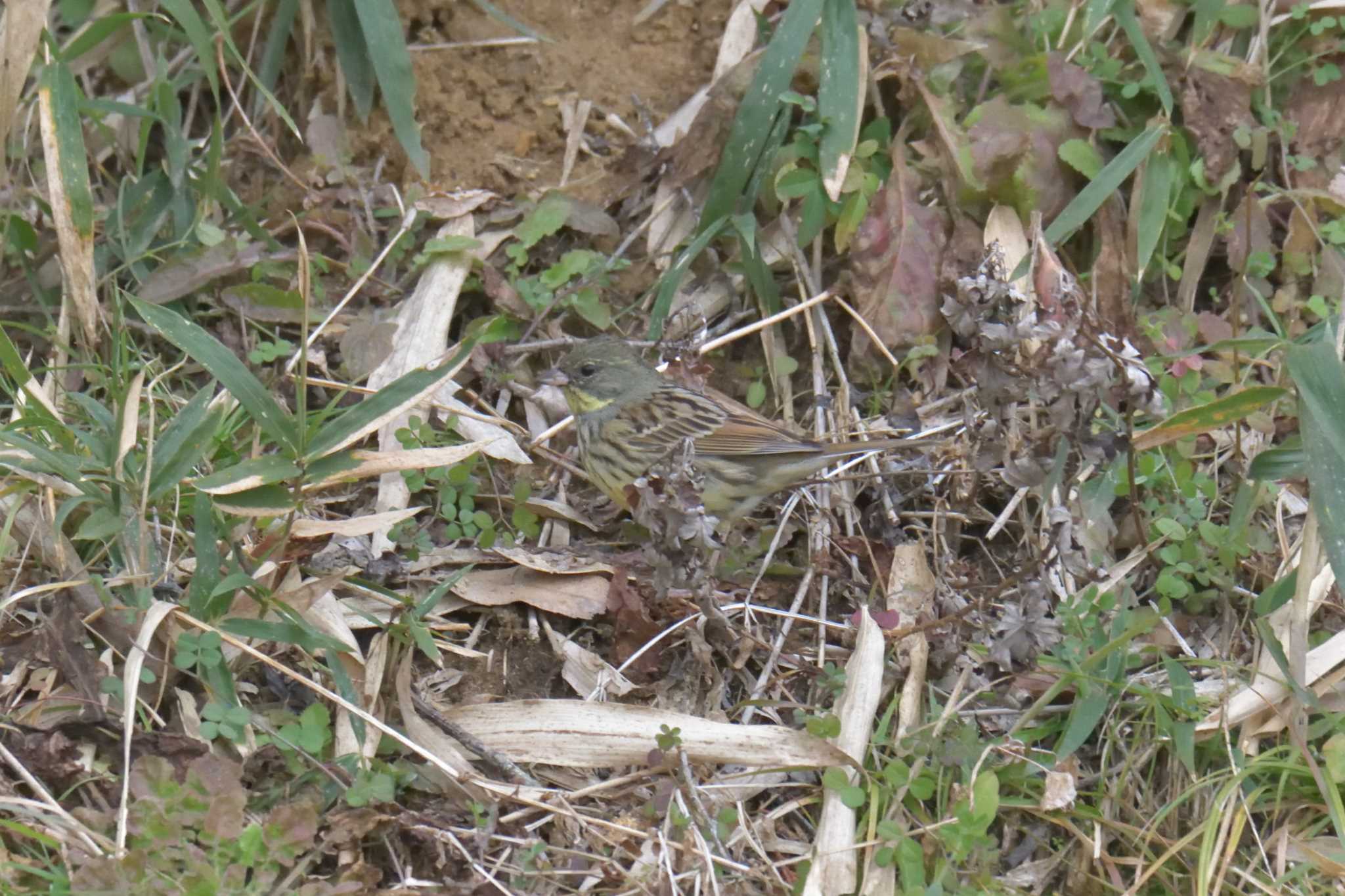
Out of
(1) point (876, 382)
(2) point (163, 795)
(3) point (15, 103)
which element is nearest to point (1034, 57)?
(1) point (876, 382)

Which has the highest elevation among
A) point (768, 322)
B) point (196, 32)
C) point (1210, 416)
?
point (196, 32)

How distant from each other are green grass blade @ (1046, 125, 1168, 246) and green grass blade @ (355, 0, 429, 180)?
7.23ft

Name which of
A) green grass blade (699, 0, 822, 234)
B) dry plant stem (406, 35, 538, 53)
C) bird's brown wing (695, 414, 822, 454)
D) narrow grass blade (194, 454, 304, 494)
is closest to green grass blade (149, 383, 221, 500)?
narrow grass blade (194, 454, 304, 494)

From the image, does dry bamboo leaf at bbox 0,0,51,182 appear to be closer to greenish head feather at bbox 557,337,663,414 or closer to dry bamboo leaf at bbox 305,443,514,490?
dry bamboo leaf at bbox 305,443,514,490

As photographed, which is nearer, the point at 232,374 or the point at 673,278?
the point at 232,374

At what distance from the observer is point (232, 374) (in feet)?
12.3

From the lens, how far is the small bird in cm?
471

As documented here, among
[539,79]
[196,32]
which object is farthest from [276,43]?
[539,79]

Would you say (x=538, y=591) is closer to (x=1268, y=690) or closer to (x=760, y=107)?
(x=760, y=107)

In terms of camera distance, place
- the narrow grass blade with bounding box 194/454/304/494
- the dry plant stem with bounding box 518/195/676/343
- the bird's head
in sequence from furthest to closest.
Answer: the dry plant stem with bounding box 518/195/676/343
the bird's head
the narrow grass blade with bounding box 194/454/304/494

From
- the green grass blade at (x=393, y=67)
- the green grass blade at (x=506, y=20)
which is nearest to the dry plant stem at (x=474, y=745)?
the green grass blade at (x=393, y=67)

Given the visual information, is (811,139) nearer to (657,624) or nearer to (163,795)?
(657,624)

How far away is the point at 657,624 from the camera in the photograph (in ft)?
14.2

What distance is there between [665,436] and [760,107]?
47.0 inches
